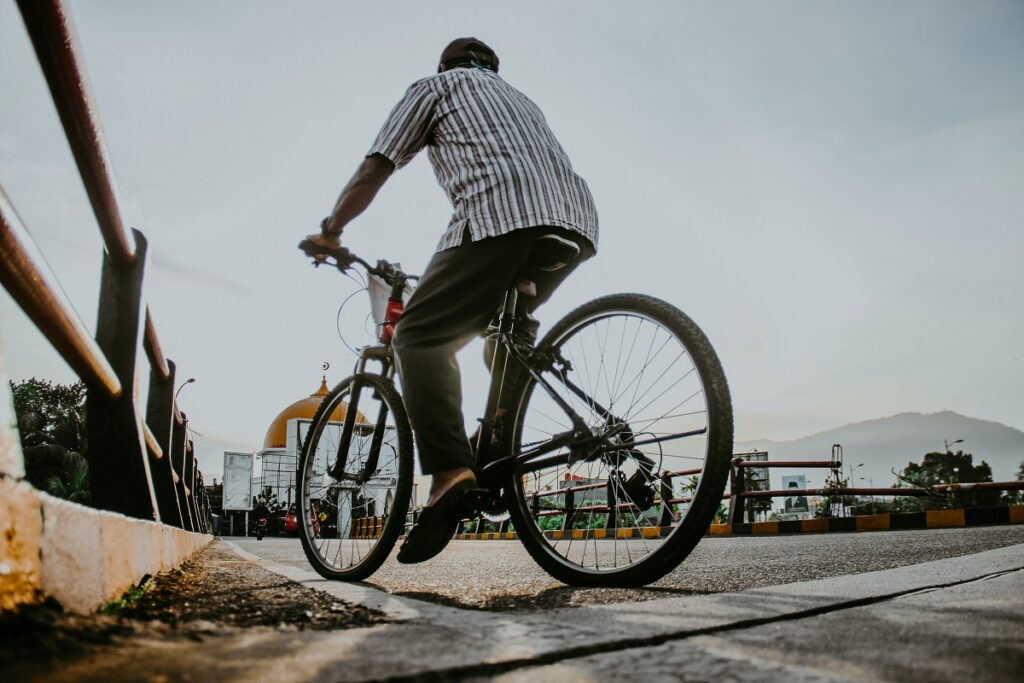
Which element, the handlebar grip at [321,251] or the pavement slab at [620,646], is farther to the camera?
the handlebar grip at [321,251]

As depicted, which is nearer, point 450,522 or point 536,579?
point 450,522

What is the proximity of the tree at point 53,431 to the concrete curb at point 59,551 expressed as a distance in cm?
4600

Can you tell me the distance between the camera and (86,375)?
6.34ft

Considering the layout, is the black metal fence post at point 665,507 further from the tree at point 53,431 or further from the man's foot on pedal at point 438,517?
the tree at point 53,431

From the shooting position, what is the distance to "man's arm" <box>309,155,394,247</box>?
263cm

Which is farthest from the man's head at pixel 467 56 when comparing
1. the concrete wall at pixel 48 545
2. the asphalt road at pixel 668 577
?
the concrete wall at pixel 48 545

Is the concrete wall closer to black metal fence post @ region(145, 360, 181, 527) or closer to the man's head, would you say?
the man's head

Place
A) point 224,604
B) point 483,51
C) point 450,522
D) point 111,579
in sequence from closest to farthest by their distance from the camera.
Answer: point 111,579 → point 224,604 → point 450,522 → point 483,51

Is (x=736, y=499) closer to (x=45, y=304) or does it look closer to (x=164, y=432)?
(x=164, y=432)

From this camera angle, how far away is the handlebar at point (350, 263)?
3.19 meters

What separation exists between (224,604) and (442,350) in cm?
102

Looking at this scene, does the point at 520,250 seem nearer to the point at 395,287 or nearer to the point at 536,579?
the point at 395,287

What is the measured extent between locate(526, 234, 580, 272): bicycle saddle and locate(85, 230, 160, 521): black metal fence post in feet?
4.33

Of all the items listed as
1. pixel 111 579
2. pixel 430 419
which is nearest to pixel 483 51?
pixel 430 419
